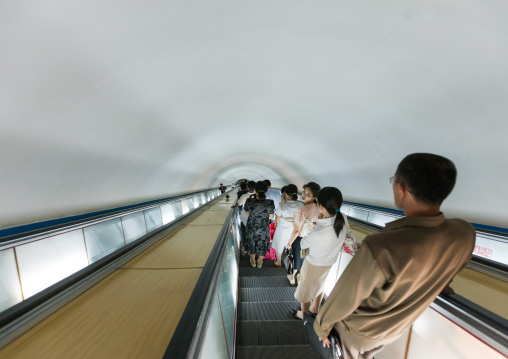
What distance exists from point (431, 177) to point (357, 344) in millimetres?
1185

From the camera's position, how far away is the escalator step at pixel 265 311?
339 centimetres

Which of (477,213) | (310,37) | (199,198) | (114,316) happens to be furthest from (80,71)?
(199,198)

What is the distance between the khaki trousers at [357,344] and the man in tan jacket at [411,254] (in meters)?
0.15

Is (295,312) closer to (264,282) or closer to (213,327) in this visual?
(264,282)

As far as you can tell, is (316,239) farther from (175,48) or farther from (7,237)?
(7,237)

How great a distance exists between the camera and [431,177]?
115cm

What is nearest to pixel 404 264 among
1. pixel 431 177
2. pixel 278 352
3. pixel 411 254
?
pixel 411 254

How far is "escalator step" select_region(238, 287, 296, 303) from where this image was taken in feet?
12.7

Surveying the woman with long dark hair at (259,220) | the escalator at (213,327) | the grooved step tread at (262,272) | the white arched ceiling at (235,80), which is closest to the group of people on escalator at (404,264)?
the escalator at (213,327)

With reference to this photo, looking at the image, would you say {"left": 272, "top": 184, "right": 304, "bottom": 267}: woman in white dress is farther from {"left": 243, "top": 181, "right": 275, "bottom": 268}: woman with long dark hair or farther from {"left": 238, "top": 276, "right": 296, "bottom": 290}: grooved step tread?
{"left": 238, "top": 276, "right": 296, "bottom": 290}: grooved step tread

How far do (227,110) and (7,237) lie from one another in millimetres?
4204

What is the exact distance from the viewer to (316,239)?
8.59ft

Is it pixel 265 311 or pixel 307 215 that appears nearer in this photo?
pixel 307 215

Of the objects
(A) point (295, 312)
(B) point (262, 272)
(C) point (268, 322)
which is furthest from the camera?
(B) point (262, 272)
